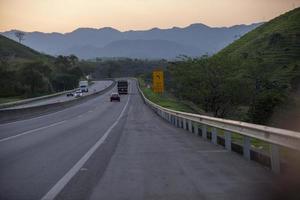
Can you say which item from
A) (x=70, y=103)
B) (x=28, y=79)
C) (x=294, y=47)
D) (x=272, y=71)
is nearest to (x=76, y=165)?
(x=70, y=103)

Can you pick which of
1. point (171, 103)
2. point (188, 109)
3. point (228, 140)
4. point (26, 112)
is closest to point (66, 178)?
point (228, 140)

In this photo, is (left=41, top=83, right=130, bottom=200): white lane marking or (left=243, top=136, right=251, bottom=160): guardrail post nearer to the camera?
(left=41, top=83, right=130, bottom=200): white lane marking

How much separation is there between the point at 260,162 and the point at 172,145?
5942mm

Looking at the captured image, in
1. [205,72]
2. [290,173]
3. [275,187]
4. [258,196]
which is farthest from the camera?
[205,72]

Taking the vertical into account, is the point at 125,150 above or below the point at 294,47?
below

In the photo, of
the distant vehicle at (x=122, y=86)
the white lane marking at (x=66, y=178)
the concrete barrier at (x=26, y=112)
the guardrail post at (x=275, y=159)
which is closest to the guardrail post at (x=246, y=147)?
the guardrail post at (x=275, y=159)

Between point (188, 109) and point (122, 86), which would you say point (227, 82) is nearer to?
point (188, 109)

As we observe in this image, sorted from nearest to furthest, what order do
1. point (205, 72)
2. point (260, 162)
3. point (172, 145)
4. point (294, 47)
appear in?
1. point (260, 162)
2. point (172, 145)
3. point (205, 72)
4. point (294, 47)

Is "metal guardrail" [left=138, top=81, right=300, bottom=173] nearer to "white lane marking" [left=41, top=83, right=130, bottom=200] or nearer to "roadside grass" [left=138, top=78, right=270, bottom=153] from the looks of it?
"roadside grass" [left=138, top=78, right=270, bottom=153]

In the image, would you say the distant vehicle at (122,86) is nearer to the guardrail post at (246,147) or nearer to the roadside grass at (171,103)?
the roadside grass at (171,103)

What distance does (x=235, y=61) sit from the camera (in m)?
68.7

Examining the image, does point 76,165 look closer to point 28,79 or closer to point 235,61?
point 235,61

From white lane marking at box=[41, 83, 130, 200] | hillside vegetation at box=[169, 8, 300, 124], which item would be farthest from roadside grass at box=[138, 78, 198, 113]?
white lane marking at box=[41, 83, 130, 200]

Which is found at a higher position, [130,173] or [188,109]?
[130,173]
